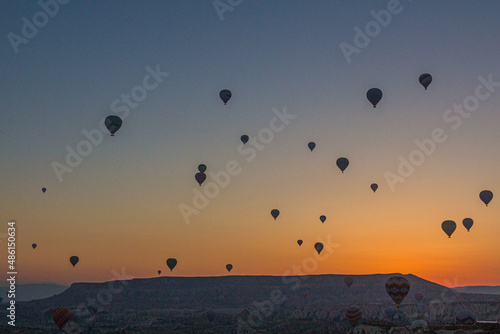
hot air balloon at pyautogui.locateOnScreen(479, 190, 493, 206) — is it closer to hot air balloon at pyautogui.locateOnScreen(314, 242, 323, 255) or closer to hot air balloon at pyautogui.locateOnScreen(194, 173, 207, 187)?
hot air balloon at pyautogui.locateOnScreen(194, 173, 207, 187)

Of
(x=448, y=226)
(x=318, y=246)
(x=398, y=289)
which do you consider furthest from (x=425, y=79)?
(x=318, y=246)

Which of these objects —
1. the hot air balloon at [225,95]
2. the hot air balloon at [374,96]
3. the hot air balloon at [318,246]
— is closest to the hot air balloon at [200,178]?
the hot air balloon at [225,95]

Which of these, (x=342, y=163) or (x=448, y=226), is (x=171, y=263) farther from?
(x=448, y=226)

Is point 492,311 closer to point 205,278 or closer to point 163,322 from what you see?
point 163,322

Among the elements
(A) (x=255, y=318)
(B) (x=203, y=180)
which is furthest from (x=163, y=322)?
(B) (x=203, y=180)

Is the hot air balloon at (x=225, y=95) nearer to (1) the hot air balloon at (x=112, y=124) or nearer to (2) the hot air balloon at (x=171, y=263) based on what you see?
(1) the hot air balloon at (x=112, y=124)

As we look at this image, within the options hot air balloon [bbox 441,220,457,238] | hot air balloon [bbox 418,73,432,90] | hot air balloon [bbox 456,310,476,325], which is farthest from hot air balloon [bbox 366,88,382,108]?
hot air balloon [bbox 456,310,476,325]
